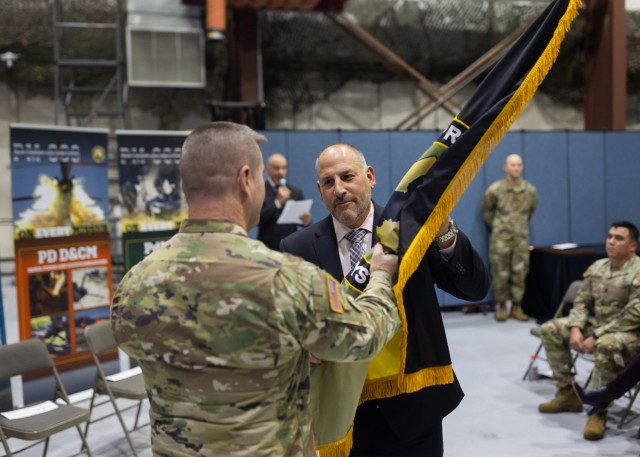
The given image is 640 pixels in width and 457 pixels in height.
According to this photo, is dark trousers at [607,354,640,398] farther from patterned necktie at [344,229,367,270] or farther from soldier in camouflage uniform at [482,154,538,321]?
soldier in camouflage uniform at [482,154,538,321]

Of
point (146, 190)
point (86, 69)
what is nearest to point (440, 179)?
point (146, 190)

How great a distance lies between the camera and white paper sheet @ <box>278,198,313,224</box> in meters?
5.82

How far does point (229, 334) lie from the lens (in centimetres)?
129

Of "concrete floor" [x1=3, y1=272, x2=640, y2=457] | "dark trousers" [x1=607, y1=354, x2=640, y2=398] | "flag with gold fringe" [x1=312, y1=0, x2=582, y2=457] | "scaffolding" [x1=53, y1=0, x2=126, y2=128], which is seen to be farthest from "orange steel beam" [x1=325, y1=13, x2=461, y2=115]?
"flag with gold fringe" [x1=312, y1=0, x2=582, y2=457]

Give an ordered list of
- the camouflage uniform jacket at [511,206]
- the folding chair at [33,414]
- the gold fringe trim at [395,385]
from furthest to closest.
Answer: the camouflage uniform jacket at [511,206]
the folding chair at [33,414]
the gold fringe trim at [395,385]

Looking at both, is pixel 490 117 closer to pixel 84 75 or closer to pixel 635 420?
pixel 635 420

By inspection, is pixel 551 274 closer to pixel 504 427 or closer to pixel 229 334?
pixel 504 427

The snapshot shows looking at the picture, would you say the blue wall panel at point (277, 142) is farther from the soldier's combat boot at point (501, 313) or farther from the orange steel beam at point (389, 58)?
the soldier's combat boot at point (501, 313)

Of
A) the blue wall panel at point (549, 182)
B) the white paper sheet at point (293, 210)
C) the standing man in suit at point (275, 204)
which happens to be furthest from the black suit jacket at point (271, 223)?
the blue wall panel at point (549, 182)

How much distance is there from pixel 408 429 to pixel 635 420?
318 centimetres

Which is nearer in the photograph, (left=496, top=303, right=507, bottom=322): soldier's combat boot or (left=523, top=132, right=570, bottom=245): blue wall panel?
(left=496, top=303, right=507, bottom=322): soldier's combat boot

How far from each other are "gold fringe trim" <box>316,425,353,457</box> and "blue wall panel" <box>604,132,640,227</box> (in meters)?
7.89

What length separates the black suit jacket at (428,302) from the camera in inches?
73.5

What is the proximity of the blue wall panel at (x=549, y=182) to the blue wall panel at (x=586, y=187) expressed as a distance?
0.33 ft
